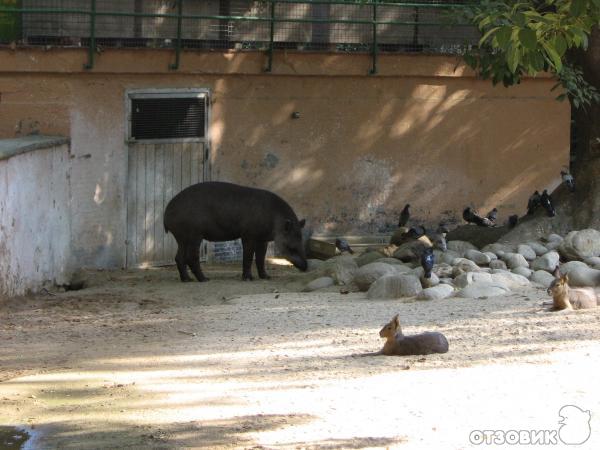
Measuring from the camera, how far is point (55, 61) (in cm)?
1362

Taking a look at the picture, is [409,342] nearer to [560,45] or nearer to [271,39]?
[560,45]

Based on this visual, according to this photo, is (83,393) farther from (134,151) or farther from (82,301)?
(134,151)

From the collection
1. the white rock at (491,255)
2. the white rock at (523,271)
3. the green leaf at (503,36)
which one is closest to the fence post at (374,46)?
the white rock at (491,255)

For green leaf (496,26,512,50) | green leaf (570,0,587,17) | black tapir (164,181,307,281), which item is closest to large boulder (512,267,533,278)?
black tapir (164,181,307,281)

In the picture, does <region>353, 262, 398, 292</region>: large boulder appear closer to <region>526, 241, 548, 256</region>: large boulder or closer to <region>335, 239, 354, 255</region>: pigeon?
<region>526, 241, 548, 256</region>: large boulder

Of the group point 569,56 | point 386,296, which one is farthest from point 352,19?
point 386,296

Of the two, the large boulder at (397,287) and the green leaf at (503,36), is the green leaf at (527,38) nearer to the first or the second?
the green leaf at (503,36)

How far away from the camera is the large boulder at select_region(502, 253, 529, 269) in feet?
39.0

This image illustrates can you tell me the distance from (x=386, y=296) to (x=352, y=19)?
6108 mm

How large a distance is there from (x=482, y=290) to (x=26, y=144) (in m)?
5.06

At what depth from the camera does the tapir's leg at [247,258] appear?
13.5m

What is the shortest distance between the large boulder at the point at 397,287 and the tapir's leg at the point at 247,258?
Result: 9.49 feet

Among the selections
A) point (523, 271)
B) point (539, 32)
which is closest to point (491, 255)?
point (523, 271)

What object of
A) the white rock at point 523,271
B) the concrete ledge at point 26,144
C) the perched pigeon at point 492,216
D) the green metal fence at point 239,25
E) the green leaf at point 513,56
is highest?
the green metal fence at point 239,25
